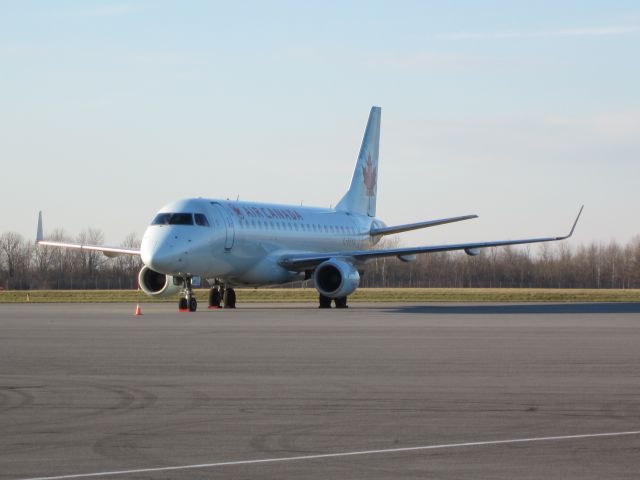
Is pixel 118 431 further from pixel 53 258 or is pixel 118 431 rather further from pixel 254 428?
pixel 53 258

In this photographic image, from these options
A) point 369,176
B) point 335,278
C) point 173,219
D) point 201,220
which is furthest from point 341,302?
point 369,176

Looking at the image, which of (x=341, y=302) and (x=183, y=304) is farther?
(x=341, y=302)

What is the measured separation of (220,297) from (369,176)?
47.3ft

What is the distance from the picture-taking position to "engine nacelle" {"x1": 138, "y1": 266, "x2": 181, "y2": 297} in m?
42.2

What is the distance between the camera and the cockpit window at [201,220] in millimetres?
39606

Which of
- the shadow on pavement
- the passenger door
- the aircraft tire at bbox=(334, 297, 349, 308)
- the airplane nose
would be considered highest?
the passenger door

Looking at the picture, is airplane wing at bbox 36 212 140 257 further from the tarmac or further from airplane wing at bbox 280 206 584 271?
the tarmac

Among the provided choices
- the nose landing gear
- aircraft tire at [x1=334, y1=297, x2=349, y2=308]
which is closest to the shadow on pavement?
aircraft tire at [x1=334, y1=297, x2=349, y2=308]

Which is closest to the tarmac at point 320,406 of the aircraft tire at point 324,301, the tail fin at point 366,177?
the aircraft tire at point 324,301

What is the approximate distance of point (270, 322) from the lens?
2964 cm

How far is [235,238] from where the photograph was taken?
4116 cm

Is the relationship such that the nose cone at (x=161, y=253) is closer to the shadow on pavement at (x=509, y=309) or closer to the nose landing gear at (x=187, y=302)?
the nose landing gear at (x=187, y=302)

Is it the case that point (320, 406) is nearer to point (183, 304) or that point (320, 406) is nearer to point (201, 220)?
point (183, 304)

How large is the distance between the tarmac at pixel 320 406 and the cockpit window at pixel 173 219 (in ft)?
51.3
